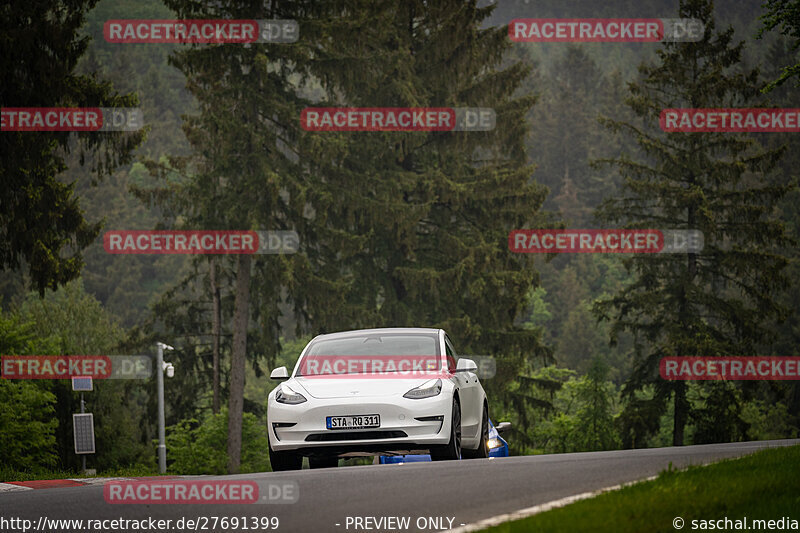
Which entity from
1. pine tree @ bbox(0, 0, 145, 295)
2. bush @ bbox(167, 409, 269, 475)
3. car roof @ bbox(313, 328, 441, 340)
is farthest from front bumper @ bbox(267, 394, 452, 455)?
bush @ bbox(167, 409, 269, 475)

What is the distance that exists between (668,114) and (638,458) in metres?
31.5

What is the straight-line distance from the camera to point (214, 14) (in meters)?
40.5

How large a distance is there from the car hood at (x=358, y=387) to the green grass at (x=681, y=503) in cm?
360

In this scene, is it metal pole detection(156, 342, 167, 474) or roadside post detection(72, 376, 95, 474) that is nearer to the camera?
roadside post detection(72, 376, 95, 474)

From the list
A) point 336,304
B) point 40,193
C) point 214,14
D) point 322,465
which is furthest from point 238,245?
point 322,465

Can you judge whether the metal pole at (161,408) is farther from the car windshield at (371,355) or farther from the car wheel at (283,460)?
the car wheel at (283,460)

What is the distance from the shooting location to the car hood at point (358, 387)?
42.7 feet

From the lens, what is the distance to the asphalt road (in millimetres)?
8539

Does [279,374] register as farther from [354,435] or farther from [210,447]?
[210,447]

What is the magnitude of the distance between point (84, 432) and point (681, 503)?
76.9 ft

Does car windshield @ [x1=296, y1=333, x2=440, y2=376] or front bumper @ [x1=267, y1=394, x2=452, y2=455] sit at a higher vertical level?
car windshield @ [x1=296, y1=333, x2=440, y2=376]

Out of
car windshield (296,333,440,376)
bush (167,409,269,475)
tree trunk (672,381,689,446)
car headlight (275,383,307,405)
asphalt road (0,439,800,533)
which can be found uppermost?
car windshield (296,333,440,376)
